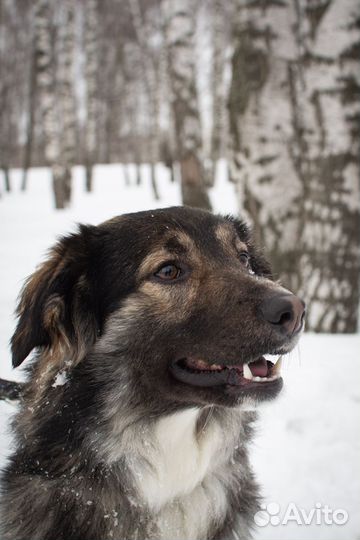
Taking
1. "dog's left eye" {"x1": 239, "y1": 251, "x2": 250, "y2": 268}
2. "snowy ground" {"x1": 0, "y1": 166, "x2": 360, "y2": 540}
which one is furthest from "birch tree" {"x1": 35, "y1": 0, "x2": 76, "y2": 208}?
"dog's left eye" {"x1": 239, "y1": 251, "x2": 250, "y2": 268}

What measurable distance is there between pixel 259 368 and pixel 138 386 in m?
0.60

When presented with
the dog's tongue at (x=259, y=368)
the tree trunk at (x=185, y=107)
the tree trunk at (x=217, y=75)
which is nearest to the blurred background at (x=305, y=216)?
the dog's tongue at (x=259, y=368)

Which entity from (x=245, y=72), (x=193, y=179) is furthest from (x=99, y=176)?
(x=245, y=72)

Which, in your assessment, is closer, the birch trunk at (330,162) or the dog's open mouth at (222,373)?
the dog's open mouth at (222,373)

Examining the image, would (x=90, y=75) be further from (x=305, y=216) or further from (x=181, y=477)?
(x=181, y=477)

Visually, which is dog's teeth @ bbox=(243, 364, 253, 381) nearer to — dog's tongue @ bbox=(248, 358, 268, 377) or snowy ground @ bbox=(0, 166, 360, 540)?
dog's tongue @ bbox=(248, 358, 268, 377)

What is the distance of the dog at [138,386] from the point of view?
2.41m

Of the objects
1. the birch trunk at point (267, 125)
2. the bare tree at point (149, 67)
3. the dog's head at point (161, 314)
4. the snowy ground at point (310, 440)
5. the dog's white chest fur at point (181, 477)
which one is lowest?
the snowy ground at point (310, 440)

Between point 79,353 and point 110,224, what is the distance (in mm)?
747

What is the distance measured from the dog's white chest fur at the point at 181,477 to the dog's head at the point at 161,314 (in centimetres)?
22

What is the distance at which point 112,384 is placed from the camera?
254 cm

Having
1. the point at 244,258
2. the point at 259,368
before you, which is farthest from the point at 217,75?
the point at 259,368

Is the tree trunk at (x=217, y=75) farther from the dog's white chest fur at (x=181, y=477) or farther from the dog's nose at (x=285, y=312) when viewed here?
the dog's nose at (x=285, y=312)

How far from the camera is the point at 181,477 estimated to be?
2574 mm
